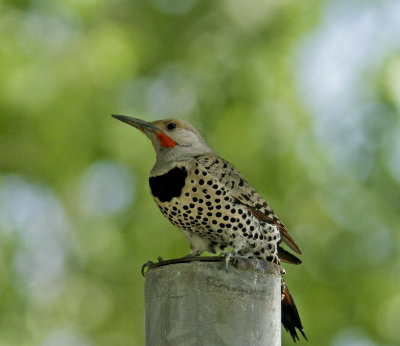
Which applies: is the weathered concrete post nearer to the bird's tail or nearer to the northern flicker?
the northern flicker

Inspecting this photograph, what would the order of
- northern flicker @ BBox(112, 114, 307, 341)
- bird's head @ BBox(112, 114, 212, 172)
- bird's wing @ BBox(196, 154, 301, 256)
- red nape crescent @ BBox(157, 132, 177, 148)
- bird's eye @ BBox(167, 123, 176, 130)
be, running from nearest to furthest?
northern flicker @ BBox(112, 114, 307, 341)
bird's wing @ BBox(196, 154, 301, 256)
bird's head @ BBox(112, 114, 212, 172)
red nape crescent @ BBox(157, 132, 177, 148)
bird's eye @ BBox(167, 123, 176, 130)

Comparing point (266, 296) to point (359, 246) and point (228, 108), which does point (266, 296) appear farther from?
point (228, 108)

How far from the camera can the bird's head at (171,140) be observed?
19.5 feet

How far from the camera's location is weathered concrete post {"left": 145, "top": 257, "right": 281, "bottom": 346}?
13.0ft

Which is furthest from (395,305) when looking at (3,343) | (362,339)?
(3,343)

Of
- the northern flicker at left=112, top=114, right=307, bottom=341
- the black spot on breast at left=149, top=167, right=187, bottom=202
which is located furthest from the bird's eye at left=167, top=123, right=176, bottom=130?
the black spot on breast at left=149, top=167, right=187, bottom=202

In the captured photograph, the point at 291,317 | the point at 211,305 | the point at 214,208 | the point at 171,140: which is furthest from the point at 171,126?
the point at 211,305

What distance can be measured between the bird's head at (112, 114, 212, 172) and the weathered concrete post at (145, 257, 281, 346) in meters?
1.77

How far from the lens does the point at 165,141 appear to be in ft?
19.9

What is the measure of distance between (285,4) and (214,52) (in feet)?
3.63

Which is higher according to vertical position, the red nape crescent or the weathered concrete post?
the red nape crescent

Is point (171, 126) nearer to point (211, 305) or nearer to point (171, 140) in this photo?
point (171, 140)

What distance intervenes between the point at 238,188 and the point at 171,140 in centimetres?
62

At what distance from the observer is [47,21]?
11.3 metres
